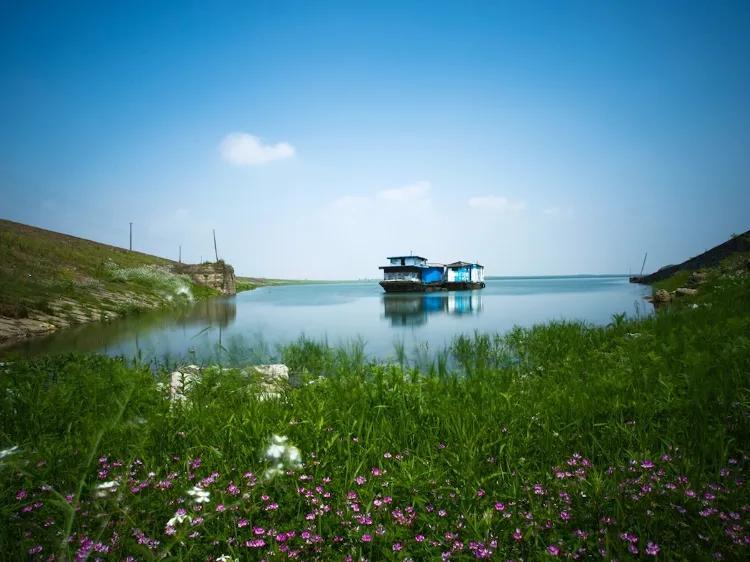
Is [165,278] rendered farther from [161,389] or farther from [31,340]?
[161,389]

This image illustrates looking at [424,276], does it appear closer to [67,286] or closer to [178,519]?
[67,286]

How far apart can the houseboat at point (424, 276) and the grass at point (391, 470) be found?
60.6 meters

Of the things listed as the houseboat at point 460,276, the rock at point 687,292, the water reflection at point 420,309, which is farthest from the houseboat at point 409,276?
the rock at point 687,292

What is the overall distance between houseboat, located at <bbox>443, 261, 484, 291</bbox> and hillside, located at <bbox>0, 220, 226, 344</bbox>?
5225 centimetres

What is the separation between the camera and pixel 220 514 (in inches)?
94.4

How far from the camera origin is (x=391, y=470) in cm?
294

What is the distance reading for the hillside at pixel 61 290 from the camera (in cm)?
1562

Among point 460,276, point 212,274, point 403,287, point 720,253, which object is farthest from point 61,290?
point 460,276

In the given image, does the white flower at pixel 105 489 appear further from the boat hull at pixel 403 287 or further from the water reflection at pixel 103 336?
the boat hull at pixel 403 287

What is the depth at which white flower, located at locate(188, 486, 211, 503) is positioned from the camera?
2.39 meters

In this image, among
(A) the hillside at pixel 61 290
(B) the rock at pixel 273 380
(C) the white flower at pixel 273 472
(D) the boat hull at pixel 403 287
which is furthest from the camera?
(D) the boat hull at pixel 403 287

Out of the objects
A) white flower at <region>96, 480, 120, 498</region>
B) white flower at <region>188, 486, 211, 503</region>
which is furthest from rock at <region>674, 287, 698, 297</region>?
white flower at <region>96, 480, 120, 498</region>

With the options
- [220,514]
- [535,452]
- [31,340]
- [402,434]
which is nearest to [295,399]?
[402,434]

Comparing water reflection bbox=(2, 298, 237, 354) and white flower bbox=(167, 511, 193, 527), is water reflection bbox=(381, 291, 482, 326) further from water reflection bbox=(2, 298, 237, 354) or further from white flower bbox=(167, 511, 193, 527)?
white flower bbox=(167, 511, 193, 527)
